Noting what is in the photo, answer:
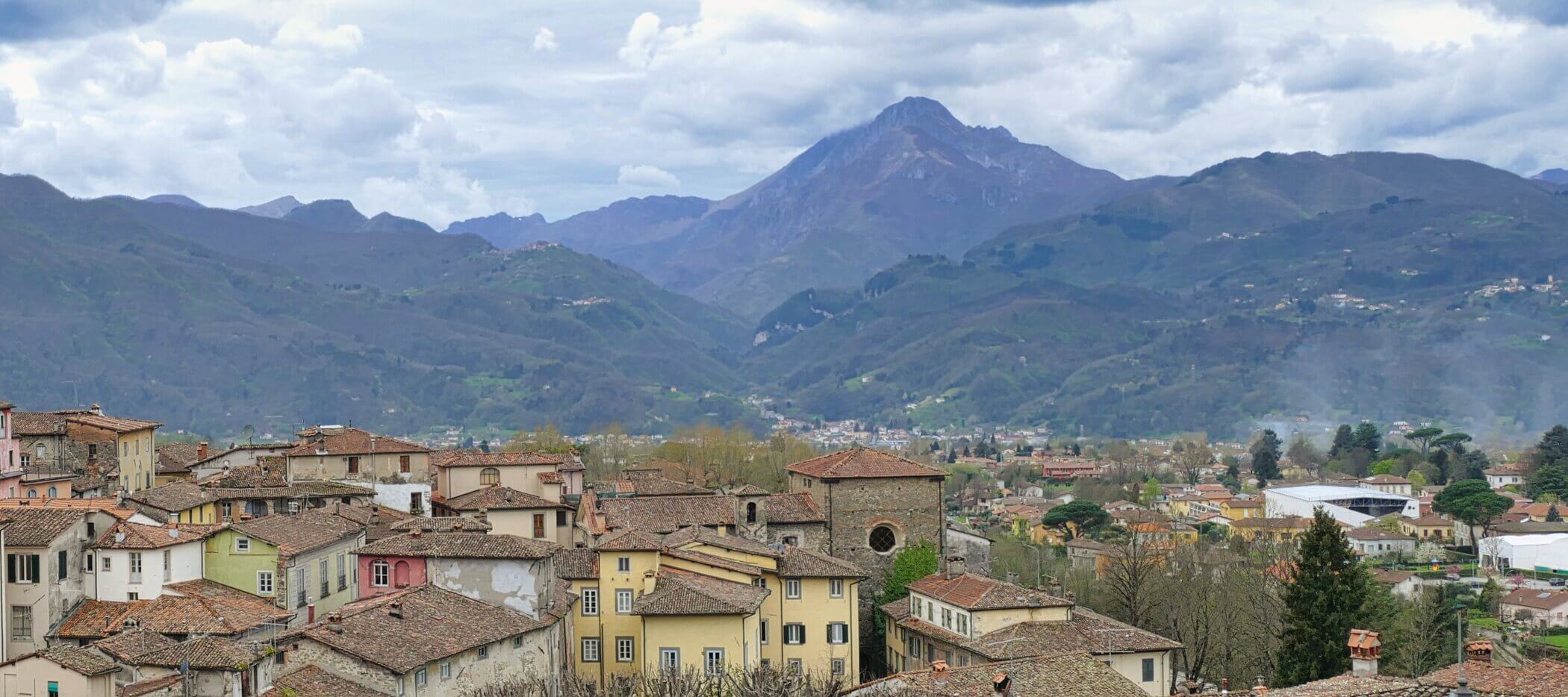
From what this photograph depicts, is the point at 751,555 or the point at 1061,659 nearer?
the point at 1061,659

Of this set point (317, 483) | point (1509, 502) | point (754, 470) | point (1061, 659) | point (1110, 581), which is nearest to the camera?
point (1061, 659)

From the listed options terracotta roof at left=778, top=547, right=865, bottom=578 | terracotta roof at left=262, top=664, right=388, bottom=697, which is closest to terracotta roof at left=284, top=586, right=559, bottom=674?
terracotta roof at left=262, top=664, right=388, bottom=697

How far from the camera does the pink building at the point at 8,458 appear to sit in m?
46.1

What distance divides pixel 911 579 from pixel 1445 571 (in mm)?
53556

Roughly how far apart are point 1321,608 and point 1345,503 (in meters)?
88.2

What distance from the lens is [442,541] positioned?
4216 centimetres

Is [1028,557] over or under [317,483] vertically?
under

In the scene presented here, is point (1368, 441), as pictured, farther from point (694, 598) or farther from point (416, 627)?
point (416, 627)

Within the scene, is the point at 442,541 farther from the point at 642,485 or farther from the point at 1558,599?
the point at 1558,599

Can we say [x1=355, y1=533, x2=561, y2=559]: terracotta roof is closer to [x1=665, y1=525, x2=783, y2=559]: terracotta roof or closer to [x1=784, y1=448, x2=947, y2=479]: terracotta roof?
[x1=665, y1=525, x2=783, y2=559]: terracotta roof

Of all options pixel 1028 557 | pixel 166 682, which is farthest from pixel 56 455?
pixel 1028 557

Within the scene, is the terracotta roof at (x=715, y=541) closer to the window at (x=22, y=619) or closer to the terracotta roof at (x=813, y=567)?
the terracotta roof at (x=813, y=567)

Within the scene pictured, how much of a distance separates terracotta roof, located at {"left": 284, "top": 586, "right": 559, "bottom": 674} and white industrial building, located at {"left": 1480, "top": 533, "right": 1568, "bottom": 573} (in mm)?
75748

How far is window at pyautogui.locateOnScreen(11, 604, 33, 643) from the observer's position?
35.8m
